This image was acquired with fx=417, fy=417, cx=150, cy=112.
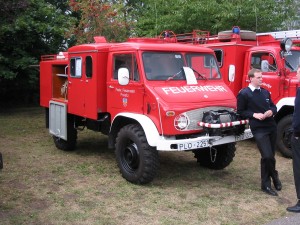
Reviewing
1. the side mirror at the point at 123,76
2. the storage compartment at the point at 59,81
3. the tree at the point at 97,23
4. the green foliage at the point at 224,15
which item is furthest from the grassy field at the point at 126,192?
the green foliage at the point at 224,15

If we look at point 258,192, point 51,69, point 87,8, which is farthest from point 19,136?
point 258,192

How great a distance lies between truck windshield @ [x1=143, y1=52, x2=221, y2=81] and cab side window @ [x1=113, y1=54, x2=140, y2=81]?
0.64 feet

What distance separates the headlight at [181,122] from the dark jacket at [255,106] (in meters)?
0.81

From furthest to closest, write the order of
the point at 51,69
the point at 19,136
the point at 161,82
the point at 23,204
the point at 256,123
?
1. the point at 19,136
2. the point at 51,69
3. the point at 161,82
4. the point at 256,123
5. the point at 23,204

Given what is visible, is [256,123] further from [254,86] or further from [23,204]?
[23,204]

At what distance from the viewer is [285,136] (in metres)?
8.75

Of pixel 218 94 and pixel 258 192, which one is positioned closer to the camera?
pixel 258 192

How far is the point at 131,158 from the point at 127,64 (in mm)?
1606

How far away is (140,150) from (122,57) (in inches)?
69.6

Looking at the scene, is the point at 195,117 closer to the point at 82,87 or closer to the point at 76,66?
the point at 82,87

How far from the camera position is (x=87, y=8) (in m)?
14.1

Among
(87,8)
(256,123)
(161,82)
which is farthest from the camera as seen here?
(87,8)

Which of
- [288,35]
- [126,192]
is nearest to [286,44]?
[288,35]

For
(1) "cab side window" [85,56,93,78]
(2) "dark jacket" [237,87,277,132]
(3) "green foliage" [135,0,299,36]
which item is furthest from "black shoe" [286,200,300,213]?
(3) "green foliage" [135,0,299,36]
